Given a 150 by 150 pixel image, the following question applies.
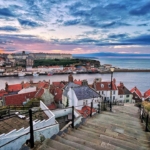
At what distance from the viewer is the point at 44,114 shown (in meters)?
11.3

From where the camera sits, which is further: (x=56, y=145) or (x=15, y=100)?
(x=15, y=100)

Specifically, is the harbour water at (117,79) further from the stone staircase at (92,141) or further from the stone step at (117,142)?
the stone step at (117,142)

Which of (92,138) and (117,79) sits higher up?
(92,138)

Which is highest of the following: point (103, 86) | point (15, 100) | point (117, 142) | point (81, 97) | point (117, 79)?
point (117, 142)

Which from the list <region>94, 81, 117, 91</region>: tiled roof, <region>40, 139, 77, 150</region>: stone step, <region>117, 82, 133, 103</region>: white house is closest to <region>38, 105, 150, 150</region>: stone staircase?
<region>40, 139, 77, 150</region>: stone step

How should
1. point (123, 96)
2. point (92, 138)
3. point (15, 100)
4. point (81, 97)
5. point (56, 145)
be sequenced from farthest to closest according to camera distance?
point (123, 96) → point (15, 100) → point (81, 97) → point (92, 138) → point (56, 145)

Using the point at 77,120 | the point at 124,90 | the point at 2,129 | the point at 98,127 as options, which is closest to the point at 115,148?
the point at 98,127

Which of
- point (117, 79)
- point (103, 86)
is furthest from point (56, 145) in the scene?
point (117, 79)

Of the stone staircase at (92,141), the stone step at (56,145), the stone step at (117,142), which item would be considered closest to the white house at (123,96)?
the stone staircase at (92,141)

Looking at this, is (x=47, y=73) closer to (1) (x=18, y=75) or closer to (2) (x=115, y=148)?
(1) (x=18, y=75)

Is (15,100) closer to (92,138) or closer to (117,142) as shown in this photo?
(92,138)

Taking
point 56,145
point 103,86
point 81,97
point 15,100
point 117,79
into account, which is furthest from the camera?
point 117,79

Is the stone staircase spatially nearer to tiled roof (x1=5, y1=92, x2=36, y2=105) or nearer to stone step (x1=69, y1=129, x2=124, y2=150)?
stone step (x1=69, y1=129, x2=124, y2=150)

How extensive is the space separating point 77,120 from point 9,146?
3659 mm
